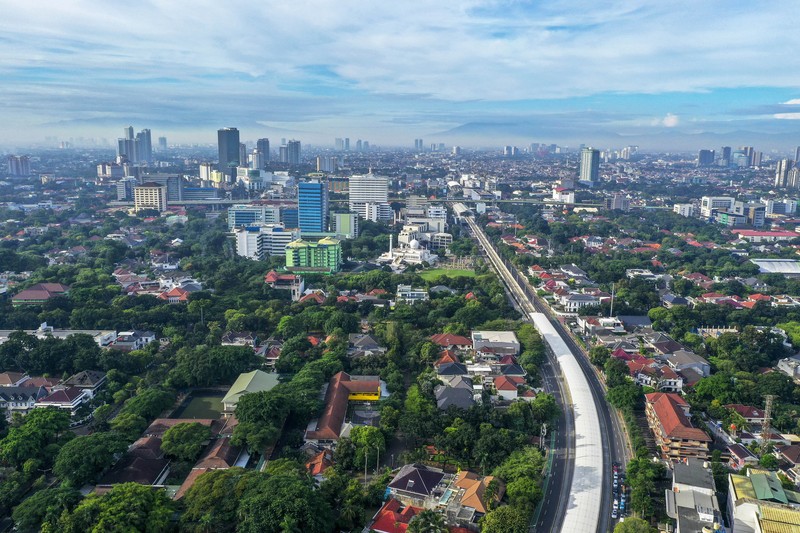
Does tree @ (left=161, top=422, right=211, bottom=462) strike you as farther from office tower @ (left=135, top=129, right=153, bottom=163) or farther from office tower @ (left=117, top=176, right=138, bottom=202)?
office tower @ (left=135, top=129, right=153, bottom=163)

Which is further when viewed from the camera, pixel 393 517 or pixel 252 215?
pixel 252 215

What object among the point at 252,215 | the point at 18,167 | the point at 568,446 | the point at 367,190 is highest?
the point at 18,167

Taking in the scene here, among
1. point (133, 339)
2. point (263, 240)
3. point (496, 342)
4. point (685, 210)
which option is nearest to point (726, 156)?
point (685, 210)

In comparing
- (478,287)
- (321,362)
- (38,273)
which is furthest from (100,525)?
(38,273)

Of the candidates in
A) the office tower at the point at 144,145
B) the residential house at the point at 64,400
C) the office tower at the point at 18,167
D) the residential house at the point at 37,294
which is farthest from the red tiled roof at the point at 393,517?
the office tower at the point at 144,145

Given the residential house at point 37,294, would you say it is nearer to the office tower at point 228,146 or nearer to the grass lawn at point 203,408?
the grass lawn at point 203,408

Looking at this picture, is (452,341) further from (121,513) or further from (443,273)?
(443,273)

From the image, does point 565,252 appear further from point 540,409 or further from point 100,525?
point 100,525

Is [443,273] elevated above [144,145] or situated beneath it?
situated beneath
